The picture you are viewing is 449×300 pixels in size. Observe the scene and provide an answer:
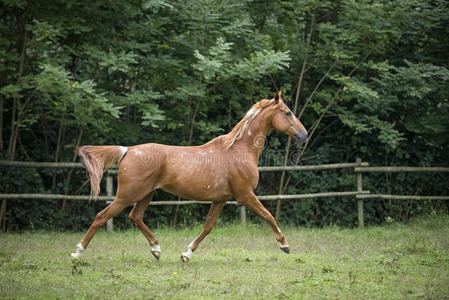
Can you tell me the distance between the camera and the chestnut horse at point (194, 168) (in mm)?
6711

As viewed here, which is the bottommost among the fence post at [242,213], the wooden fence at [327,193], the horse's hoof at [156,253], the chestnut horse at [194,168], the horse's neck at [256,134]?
the fence post at [242,213]

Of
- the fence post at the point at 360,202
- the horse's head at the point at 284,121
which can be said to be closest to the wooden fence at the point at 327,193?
the fence post at the point at 360,202

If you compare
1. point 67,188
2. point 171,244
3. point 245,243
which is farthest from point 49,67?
point 245,243

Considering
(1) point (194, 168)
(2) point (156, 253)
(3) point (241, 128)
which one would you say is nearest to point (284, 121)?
(3) point (241, 128)

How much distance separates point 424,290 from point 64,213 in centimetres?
753

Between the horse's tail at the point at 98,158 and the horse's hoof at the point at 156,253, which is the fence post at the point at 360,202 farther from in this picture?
the horse's tail at the point at 98,158

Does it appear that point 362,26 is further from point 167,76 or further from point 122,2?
point 122,2

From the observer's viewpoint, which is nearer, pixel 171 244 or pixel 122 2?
pixel 171 244

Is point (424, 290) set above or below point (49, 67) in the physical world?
below

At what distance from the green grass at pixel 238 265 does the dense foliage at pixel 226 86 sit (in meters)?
1.34

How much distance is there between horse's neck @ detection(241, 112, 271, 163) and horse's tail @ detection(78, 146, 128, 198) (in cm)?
170

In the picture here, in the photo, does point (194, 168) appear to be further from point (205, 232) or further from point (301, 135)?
point (301, 135)

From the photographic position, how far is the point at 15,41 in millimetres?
10055

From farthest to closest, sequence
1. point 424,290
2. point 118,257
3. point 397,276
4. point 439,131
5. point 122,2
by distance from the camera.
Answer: point 439,131
point 122,2
point 118,257
point 397,276
point 424,290
